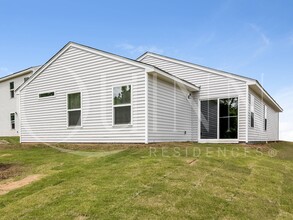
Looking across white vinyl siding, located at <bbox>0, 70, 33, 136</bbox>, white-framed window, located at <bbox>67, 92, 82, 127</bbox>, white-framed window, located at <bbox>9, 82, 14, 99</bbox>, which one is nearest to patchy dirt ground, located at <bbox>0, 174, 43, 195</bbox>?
white-framed window, located at <bbox>67, 92, 82, 127</bbox>

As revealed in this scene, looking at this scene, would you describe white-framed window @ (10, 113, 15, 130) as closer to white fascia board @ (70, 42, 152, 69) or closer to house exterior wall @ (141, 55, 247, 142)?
white fascia board @ (70, 42, 152, 69)

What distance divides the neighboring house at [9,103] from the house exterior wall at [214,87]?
15721 mm

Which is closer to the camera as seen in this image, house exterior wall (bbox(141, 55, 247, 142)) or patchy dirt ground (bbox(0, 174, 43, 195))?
patchy dirt ground (bbox(0, 174, 43, 195))

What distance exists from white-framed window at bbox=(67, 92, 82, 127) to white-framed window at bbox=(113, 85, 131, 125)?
2216mm

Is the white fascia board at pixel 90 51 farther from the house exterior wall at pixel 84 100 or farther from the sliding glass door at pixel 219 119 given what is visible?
the sliding glass door at pixel 219 119

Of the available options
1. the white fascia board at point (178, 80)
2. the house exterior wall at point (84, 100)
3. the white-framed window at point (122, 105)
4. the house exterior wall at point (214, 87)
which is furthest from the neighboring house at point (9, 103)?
the white fascia board at point (178, 80)

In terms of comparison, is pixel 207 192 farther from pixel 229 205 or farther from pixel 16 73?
pixel 16 73

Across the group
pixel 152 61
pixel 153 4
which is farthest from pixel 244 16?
pixel 152 61

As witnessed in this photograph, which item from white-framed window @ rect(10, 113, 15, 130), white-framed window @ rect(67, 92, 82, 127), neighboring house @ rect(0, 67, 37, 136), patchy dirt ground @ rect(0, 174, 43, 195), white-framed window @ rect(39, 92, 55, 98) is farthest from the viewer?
white-framed window @ rect(10, 113, 15, 130)

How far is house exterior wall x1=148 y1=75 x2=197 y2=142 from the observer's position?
11383mm

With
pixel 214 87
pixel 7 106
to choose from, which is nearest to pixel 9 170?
pixel 214 87

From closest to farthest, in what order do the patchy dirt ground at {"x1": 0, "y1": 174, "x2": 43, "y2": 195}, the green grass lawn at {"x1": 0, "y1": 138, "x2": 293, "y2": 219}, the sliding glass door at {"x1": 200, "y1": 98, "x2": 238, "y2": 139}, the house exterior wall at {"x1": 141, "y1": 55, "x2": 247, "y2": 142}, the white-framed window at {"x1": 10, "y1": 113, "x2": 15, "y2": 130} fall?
the green grass lawn at {"x1": 0, "y1": 138, "x2": 293, "y2": 219} < the patchy dirt ground at {"x1": 0, "y1": 174, "x2": 43, "y2": 195} < the house exterior wall at {"x1": 141, "y1": 55, "x2": 247, "y2": 142} < the sliding glass door at {"x1": 200, "y1": 98, "x2": 238, "y2": 139} < the white-framed window at {"x1": 10, "y1": 113, "x2": 15, "y2": 130}

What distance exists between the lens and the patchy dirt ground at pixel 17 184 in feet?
18.0

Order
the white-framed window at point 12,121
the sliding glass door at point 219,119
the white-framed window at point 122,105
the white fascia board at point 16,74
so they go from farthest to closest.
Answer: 1. the white-framed window at point 12,121
2. the white fascia board at point 16,74
3. the sliding glass door at point 219,119
4. the white-framed window at point 122,105
